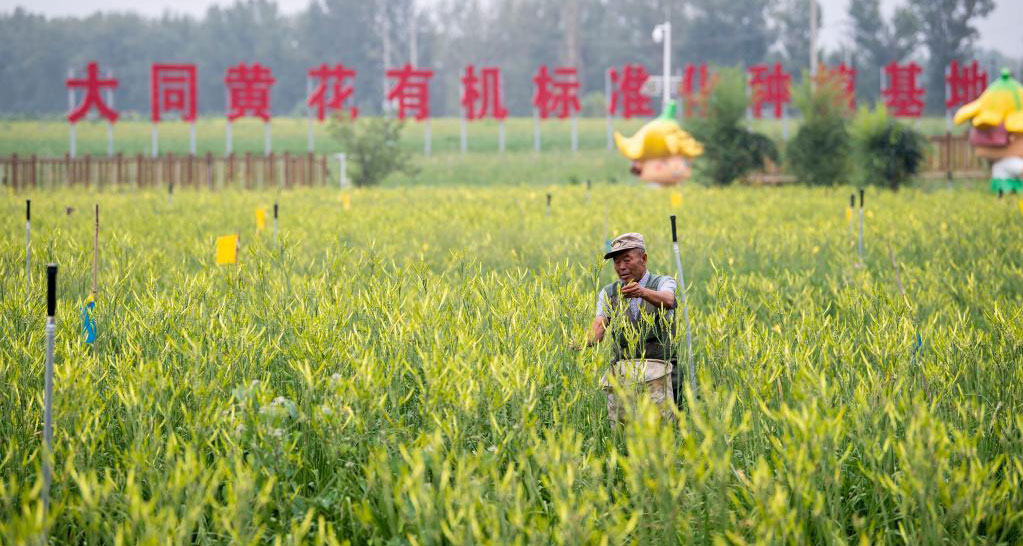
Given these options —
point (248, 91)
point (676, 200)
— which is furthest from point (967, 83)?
point (676, 200)

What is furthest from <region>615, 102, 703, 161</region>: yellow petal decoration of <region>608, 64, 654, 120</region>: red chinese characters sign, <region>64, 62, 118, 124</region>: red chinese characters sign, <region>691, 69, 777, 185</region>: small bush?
<region>64, 62, 118, 124</region>: red chinese characters sign

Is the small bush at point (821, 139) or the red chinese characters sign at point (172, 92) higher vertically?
the red chinese characters sign at point (172, 92)

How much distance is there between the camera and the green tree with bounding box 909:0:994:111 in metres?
61.9

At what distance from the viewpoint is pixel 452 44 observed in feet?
240

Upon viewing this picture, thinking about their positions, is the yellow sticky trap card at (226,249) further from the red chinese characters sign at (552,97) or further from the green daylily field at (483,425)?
the red chinese characters sign at (552,97)

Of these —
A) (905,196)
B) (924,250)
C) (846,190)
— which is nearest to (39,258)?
(924,250)

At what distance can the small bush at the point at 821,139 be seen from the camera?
2405cm

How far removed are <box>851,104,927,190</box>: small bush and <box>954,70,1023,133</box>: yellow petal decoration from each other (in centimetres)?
325

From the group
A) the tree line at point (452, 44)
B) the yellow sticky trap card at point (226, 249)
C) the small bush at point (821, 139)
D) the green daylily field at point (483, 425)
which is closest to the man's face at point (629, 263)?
the green daylily field at point (483, 425)

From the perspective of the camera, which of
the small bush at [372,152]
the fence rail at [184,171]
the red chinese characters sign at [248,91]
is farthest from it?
the red chinese characters sign at [248,91]

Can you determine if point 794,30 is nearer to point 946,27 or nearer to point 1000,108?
point 946,27

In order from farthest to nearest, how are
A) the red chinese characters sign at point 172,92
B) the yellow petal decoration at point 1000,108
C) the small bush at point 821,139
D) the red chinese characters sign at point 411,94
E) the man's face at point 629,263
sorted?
1. the red chinese characters sign at point 411,94
2. the red chinese characters sign at point 172,92
3. the small bush at point 821,139
4. the yellow petal decoration at point 1000,108
5. the man's face at point 629,263

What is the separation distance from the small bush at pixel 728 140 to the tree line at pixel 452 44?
115 feet

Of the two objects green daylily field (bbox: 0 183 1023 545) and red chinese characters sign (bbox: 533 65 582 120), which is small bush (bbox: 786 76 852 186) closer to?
red chinese characters sign (bbox: 533 65 582 120)
